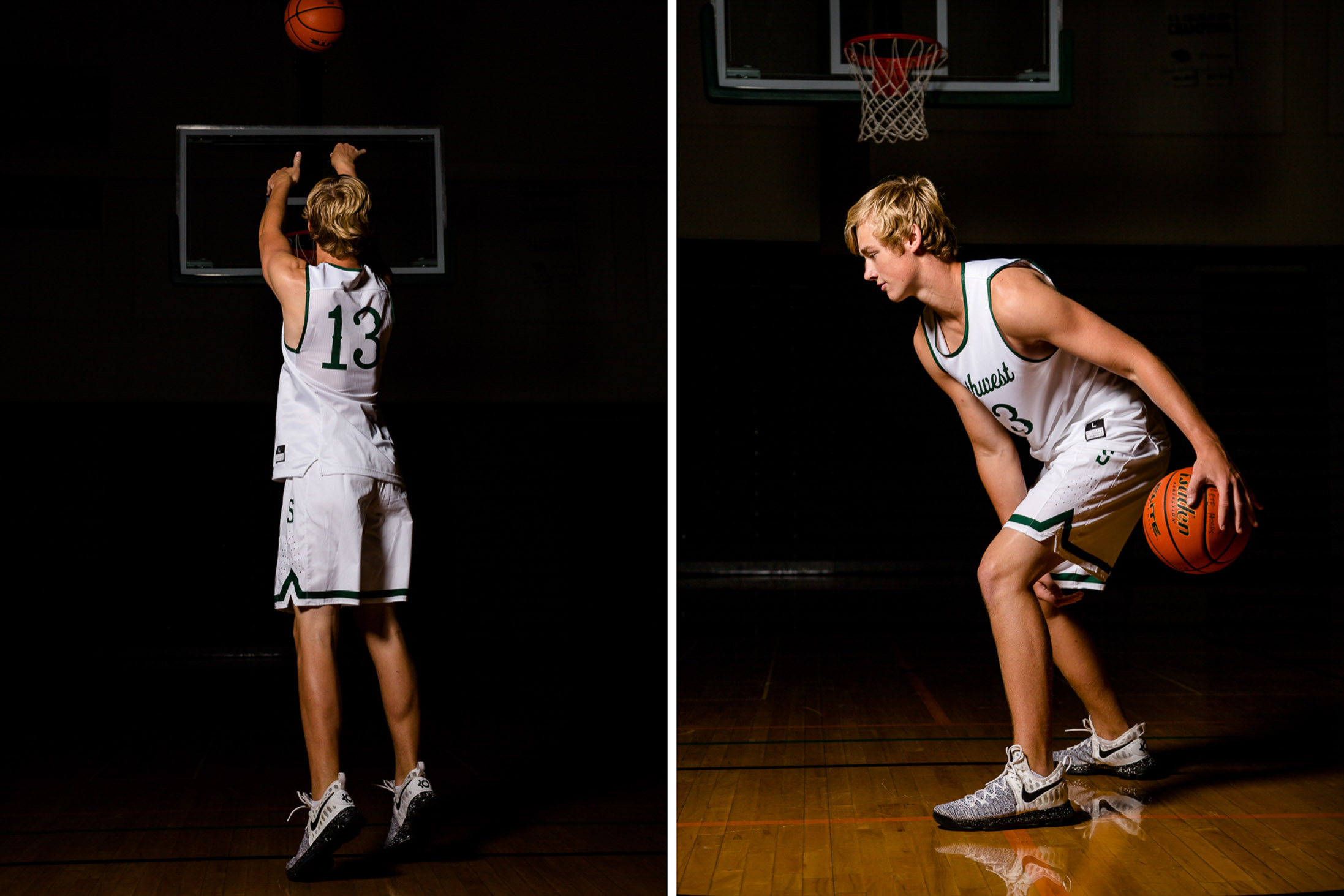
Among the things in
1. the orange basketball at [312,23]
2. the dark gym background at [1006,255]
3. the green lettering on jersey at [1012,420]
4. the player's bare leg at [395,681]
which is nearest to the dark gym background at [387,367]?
the orange basketball at [312,23]

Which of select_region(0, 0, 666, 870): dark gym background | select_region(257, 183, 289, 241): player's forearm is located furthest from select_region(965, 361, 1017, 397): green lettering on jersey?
select_region(0, 0, 666, 870): dark gym background

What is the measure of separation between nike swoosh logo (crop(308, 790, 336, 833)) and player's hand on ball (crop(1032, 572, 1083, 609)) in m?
1.73

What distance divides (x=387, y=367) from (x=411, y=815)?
3.76m

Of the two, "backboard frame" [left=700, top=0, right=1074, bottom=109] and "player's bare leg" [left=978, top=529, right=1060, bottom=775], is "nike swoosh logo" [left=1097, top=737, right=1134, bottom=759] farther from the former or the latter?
"backboard frame" [left=700, top=0, right=1074, bottom=109]

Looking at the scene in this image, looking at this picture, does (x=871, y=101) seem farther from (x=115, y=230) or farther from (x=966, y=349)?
(x=115, y=230)

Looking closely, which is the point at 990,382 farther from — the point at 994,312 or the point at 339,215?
the point at 339,215

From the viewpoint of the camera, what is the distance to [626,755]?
11.5 feet

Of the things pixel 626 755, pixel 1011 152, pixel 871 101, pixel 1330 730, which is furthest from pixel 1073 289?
pixel 626 755

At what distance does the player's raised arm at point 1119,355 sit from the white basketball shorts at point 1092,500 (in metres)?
0.20

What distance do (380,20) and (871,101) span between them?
2870 mm

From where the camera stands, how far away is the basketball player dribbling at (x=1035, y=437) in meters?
2.33

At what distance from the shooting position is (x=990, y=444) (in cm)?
271

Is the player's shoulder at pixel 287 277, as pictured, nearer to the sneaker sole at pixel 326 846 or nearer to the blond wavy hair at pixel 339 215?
the blond wavy hair at pixel 339 215

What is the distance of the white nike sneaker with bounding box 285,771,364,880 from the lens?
2.24m
